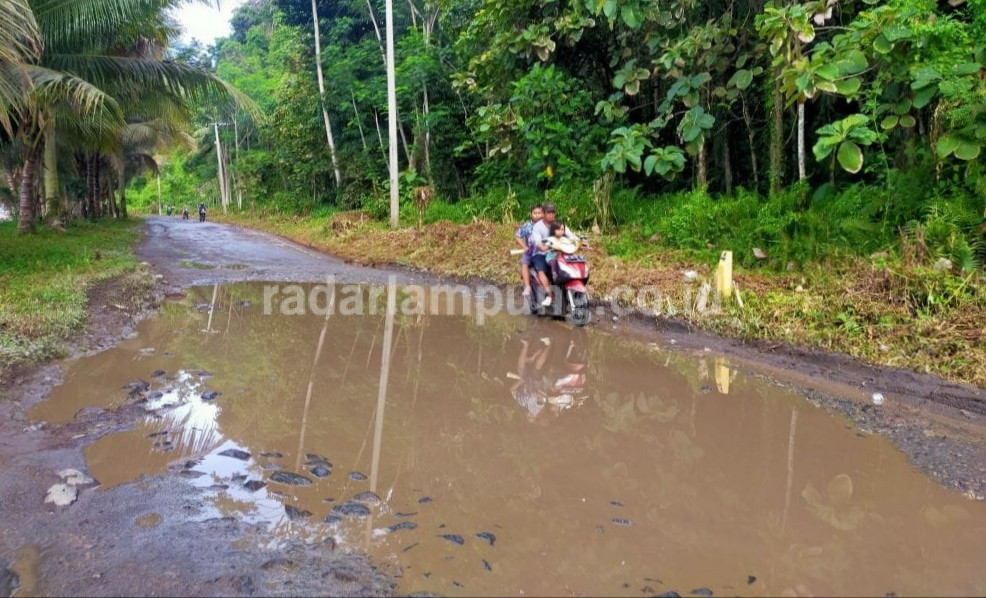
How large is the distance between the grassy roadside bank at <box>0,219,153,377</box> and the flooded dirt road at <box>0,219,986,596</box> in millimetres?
470

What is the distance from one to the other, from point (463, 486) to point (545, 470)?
51 cm

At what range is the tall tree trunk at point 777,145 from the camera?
29.2 ft

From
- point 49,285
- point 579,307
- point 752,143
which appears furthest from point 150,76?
point 752,143

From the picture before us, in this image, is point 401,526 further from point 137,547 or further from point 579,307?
point 579,307

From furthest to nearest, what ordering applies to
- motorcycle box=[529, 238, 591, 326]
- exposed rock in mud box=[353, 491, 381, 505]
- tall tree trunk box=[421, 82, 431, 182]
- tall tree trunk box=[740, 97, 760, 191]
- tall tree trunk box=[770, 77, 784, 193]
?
tall tree trunk box=[421, 82, 431, 182] → tall tree trunk box=[740, 97, 760, 191] → tall tree trunk box=[770, 77, 784, 193] → motorcycle box=[529, 238, 591, 326] → exposed rock in mud box=[353, 491, 381, 505]

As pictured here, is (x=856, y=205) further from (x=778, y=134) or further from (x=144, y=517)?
(x=144, y=517)

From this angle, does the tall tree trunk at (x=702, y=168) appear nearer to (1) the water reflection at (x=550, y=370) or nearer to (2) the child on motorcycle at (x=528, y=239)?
(2) the child on motorcycle at (x=528, y=239)

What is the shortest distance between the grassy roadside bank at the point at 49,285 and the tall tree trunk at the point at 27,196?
301 millimetres

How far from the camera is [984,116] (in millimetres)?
5508

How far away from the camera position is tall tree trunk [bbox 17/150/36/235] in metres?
13.7

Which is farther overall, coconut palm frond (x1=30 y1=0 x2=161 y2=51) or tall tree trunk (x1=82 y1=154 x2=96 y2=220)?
tall tree trunk (x1=82 y1=154 x2=96 y2=220)

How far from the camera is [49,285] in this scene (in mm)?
7906

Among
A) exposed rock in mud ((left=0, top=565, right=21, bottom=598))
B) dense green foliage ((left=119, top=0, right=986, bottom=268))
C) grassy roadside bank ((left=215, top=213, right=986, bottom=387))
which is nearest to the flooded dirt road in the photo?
exposed rock in mud ((left=0, top=565, right=21, bottom=598))

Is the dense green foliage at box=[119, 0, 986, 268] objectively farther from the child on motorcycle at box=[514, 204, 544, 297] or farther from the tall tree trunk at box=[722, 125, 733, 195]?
the child on motorcycle at box=[514, 204, 544, 297]
